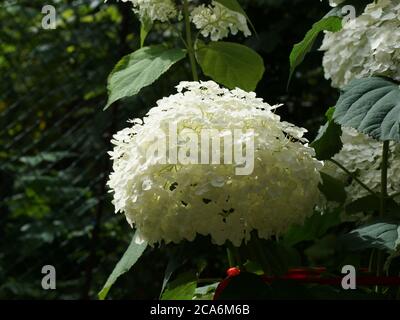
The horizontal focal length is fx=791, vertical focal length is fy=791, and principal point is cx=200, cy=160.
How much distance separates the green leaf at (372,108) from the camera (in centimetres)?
99

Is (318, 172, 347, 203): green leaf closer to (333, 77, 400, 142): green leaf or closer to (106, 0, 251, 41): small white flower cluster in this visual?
(333, 77, 400, 142): green leaf

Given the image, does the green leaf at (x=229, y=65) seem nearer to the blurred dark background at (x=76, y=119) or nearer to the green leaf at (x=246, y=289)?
the green leaf at (x=246, y=289)

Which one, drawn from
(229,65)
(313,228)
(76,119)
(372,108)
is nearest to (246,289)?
(372,108)

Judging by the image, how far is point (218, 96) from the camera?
40.2 inches

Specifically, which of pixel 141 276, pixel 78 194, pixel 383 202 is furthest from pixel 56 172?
pixel 383 202

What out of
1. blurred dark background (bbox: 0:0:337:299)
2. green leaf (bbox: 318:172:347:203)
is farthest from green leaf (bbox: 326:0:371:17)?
blurred dark background (bbox: 0:0:337:299)

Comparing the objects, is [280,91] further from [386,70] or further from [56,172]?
[386,70]

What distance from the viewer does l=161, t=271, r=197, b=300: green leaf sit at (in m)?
1.04

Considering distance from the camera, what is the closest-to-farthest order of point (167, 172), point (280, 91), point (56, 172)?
point (167, 172) < point (280, 91) < point (56, 172)

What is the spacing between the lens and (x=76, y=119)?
2.93 metres

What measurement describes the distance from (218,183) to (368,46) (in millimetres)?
440

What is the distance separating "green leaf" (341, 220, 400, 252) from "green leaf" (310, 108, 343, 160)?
14 cm

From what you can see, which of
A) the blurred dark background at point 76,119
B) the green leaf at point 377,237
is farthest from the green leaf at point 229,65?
the blurred dark background at point 76,119
